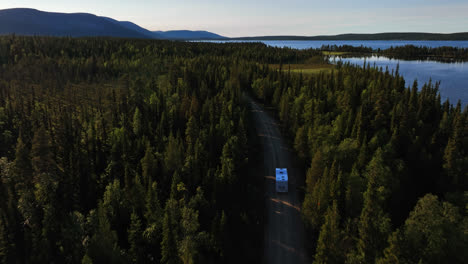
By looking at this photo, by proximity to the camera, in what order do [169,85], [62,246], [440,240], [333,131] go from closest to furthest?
1. [440,240]
2. [62,246]
3. [333,131]
4. [169,85]

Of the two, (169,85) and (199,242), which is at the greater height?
(169,85)

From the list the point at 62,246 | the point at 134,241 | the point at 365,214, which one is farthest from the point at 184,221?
the point at 365,214

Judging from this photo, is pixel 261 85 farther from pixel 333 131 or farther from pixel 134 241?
pixel 134 241

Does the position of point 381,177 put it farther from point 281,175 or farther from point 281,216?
point 281,175

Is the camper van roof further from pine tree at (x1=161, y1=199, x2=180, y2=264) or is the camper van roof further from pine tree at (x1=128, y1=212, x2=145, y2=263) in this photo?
pine tree at (x1=128, y1=212, x2=145, y2=263)

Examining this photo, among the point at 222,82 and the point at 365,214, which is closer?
the point at 365,214

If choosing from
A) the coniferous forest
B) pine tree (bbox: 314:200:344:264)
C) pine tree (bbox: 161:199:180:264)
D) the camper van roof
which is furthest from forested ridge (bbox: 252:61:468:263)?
pine tree (bbox: 161:199:180:264)

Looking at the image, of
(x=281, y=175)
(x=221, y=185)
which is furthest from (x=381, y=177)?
(x=221, y=185)

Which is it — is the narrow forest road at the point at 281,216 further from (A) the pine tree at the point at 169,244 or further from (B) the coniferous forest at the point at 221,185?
(A) the pine tree at the point at 169,244
